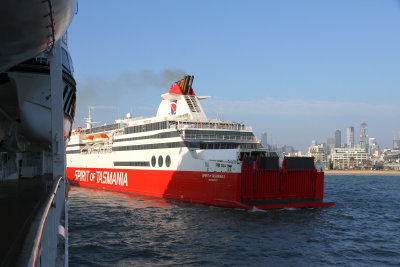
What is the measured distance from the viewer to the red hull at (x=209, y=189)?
21.1m

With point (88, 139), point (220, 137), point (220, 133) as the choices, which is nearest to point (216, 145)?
point (220, 137)

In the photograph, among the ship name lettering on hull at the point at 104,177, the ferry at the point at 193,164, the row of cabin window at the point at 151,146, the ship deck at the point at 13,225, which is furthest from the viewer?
the ship name lettering on hull at the point at 104,177

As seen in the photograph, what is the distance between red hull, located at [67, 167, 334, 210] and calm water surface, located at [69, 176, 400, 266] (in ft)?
1.94

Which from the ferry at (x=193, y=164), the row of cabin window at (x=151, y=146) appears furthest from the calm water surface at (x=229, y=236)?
the row of cabin window at (x=151, y=146)

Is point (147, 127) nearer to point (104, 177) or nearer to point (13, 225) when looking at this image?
point (104, 177)

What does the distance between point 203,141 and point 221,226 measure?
392 inches

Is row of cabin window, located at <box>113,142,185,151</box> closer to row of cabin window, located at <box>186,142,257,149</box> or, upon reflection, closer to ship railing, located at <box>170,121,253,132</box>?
row of cabin window, located at <box>186,142,257,149</box>

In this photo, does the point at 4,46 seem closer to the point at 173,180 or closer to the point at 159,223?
the point at 159,223

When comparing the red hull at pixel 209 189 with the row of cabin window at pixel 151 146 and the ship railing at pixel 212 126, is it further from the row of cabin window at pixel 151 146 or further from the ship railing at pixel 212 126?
the ship railing at pixel 212 126

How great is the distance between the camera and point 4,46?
571cm

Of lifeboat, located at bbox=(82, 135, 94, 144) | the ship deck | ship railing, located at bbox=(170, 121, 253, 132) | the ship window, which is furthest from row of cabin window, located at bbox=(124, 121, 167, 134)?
the ship deck

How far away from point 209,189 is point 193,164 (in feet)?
7.08

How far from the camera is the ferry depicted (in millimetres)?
21656

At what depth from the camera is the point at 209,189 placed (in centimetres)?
2270
